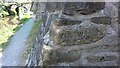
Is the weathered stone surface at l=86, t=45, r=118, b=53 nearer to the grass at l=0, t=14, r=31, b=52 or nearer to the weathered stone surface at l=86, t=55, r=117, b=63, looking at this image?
the weathered stone surface at l=86, t=55, r=117, b=63

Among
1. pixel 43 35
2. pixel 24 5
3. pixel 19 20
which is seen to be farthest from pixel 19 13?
pixel 43 35

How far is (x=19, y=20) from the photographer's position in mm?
14719

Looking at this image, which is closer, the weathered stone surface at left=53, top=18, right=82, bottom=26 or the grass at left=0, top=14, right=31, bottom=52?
the weathered stone surface at left=53, top=18, right=82, bottom=26

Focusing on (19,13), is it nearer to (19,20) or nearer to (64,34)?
(19,20)

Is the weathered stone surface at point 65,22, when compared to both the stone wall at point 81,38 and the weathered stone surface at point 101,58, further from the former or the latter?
the weathered stone surface at point 101,58

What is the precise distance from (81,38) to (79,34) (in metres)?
0.02

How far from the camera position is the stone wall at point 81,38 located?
4.16ft

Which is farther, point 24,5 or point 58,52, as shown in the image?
point 24,5

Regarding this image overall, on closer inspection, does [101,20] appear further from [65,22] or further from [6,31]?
[6,31]

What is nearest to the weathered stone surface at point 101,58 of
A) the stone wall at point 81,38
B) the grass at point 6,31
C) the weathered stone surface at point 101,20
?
the stone wall at point 81,38

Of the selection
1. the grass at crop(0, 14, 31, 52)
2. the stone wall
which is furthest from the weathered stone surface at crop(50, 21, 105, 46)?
the grass at crop(0, 14, 31, 52)

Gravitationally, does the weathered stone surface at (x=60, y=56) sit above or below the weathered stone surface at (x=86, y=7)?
below

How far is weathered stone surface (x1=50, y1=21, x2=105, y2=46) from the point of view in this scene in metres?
1.32

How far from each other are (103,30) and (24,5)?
1593cm
